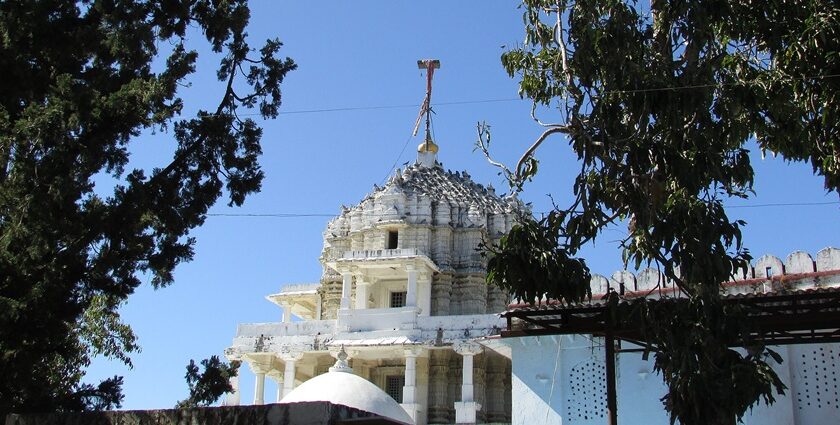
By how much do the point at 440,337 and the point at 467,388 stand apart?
6.31ft

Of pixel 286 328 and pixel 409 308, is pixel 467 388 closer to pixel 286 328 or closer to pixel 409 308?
pixel 409 308

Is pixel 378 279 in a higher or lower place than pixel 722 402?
higher

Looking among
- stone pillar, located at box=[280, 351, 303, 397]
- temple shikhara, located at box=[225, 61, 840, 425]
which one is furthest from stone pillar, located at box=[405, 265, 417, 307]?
stone pillar, located at box=[280, 351, 303, 397]

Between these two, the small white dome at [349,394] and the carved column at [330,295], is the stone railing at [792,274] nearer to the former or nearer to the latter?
the small white dome at [349,394]

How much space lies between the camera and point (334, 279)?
34.5 metres

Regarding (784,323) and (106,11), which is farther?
(106,11)

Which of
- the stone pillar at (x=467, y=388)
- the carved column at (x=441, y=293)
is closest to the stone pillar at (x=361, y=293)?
the carved column at (x=441, y=293)

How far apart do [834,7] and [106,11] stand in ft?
28.5

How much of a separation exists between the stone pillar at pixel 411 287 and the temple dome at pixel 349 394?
9335mm

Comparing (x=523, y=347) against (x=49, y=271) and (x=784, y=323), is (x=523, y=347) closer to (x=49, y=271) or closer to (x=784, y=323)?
(x=784, y=323)

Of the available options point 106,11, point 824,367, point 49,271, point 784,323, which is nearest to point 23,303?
point 49,271

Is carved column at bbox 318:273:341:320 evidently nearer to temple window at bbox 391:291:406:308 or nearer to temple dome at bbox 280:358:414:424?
temple window at bbox 391:291:406:308

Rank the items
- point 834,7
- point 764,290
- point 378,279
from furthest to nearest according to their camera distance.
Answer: point 378,279 < point 764,290 < point 834,7

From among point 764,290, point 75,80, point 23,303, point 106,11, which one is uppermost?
point 106,11
